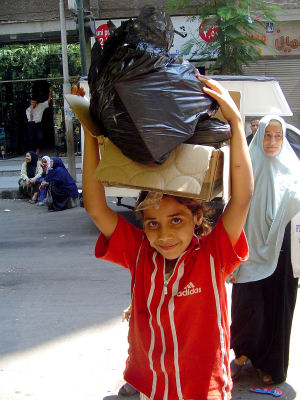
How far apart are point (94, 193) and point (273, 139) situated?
1.79m

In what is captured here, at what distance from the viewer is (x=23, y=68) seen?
15.8m

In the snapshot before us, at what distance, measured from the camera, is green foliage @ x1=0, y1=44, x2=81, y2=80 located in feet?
51.5

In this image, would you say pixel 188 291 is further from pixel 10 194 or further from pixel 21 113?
pixel 21 113

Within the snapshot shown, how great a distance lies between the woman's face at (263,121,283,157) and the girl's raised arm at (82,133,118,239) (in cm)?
169

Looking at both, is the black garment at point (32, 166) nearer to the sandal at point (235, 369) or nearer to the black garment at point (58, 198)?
the black garment at point (58, 198)

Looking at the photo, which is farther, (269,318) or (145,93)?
(269,318)

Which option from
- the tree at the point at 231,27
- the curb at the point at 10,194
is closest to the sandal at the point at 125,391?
the tree at the point at 231,27

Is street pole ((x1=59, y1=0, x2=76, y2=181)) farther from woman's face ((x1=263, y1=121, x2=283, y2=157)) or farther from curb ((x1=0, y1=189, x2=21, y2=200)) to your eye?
Result: woman's face ((x1=263, y1=121, x2=283, y2=157))

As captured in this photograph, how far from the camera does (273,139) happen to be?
3373mm

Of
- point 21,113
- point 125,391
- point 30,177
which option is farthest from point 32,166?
point 125,391

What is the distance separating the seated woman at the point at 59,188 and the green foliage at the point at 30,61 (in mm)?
6216

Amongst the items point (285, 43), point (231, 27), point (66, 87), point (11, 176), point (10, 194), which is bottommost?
point (11, 176)

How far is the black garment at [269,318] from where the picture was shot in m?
3.30

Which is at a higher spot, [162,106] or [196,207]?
[162,106]
